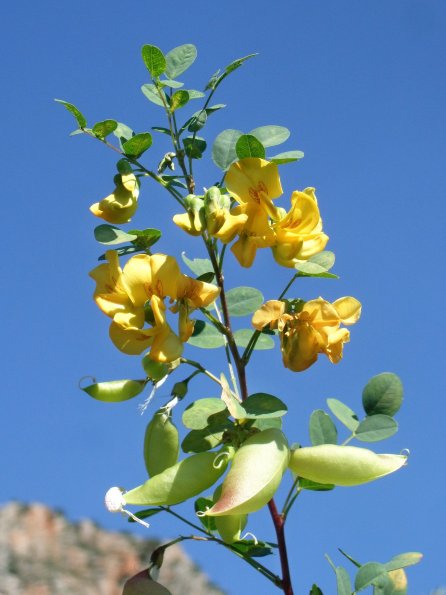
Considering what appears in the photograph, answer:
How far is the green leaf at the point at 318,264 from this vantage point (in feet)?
4.89

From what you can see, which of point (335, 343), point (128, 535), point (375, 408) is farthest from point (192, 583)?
Result: point (335, 343)

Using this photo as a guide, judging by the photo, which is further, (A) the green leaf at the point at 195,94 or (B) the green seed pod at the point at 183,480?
(A) the green leaf at the point at 195,94

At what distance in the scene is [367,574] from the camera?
1494 millimetres

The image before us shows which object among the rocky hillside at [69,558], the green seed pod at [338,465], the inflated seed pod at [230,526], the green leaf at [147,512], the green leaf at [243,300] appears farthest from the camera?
the rocky hillside at [69,558]

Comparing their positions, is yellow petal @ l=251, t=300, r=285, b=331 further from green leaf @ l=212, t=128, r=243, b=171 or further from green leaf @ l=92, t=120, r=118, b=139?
green leaf @ l=92, t=120, r=118, b=139

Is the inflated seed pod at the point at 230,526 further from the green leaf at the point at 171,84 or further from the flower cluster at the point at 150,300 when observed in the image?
the green leaf at the point at 171,84

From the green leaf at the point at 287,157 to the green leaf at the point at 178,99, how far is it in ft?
0.72

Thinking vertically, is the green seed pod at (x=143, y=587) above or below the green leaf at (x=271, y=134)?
below

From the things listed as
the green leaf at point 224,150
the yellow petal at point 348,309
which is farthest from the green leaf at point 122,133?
the yellow petal at point 348,309

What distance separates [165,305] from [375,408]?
0.52m

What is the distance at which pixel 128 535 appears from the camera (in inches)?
163

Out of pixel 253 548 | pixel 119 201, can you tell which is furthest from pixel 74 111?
pixel 253 548

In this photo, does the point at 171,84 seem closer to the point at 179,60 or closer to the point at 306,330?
the point at 179,60

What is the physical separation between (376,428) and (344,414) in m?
0.07
